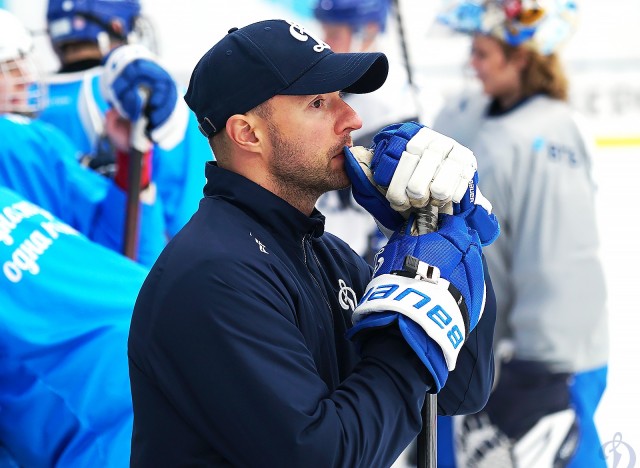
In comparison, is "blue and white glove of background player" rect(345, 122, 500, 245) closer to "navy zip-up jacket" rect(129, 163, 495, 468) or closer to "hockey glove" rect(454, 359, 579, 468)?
"navy zip-up jacket" rect(129, 163, 495, 468)

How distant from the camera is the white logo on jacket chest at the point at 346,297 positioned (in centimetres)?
135

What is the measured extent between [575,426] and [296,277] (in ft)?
5.38

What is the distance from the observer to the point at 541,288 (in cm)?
281

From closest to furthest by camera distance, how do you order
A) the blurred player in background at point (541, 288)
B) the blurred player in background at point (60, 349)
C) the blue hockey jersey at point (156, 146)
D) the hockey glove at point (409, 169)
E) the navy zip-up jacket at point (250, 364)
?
1. the navy zip-up jacket at point (250, 364)
2. the hockey glove at point (409, 169)
3. the blurred player in background at point (60, 349)
4. the blurred player in background at point (541, 288)
5. the blue hockey jersey at point (156, 146)

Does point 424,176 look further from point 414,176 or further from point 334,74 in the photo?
point 334,74

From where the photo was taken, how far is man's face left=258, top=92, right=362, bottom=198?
1281 millimetres

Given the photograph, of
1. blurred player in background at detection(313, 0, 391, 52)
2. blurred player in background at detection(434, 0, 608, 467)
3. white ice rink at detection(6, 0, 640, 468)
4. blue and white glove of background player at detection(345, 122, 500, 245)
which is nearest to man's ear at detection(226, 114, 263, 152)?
blue and white glove of background player at detection(345, 122, 500, 245)

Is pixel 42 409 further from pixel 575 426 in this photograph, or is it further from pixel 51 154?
pixel 575 426

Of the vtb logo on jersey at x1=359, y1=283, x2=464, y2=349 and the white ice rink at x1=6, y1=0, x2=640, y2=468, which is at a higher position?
the vtb logo on jersey at x1=359, y1=283, x2=464, y2=349

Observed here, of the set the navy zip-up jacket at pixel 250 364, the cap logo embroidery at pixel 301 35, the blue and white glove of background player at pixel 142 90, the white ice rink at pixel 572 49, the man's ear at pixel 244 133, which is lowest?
the white ice rink at pixel 572 49

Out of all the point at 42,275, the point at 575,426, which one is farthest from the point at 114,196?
the point at 575,426

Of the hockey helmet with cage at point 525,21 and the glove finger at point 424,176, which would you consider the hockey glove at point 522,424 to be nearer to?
the hockey helmet with cage at point 525,21

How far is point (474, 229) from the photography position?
1307 mm

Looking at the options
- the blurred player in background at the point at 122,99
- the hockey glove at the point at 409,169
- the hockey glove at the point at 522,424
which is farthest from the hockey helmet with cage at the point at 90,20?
the hockey glove at the point at 409,169
